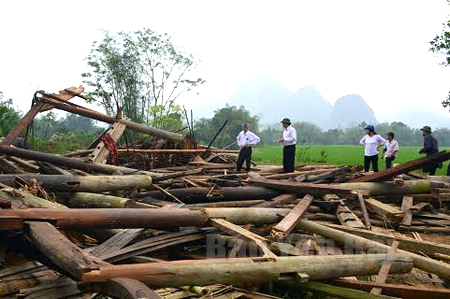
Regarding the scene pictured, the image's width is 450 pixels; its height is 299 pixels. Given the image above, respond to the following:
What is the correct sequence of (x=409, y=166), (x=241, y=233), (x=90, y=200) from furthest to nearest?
(x=409, y=166)
(x=90, y=200)
(x=241, y=233)

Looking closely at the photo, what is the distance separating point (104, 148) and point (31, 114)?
5.76 feet

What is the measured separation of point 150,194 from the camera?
6664mm

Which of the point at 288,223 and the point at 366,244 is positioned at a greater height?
the point at 288,223

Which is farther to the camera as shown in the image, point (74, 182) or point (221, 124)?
point (221, 124)

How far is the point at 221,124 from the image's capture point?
5103 centimetres

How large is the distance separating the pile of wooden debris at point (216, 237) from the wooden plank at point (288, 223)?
0.04 feet

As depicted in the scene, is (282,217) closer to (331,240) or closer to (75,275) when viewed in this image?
(331,240)

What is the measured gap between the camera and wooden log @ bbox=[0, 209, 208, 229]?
316cm

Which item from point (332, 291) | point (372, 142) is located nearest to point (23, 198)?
point (332, 291)

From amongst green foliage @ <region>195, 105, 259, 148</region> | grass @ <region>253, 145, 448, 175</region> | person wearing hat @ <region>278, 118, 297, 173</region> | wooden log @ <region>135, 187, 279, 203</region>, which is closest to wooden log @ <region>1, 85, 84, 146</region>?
wooden log @ <region>135, 187, 279, 203</region>

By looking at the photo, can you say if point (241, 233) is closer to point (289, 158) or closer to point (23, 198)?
point (23, 198)

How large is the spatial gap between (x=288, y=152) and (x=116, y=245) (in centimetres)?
659

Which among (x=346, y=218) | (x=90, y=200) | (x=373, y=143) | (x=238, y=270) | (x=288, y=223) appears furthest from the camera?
(x=373, y=143)

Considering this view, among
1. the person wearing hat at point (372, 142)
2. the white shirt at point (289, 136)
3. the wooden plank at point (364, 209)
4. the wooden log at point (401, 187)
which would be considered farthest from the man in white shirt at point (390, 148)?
the wooden plank at point (364, 209)
